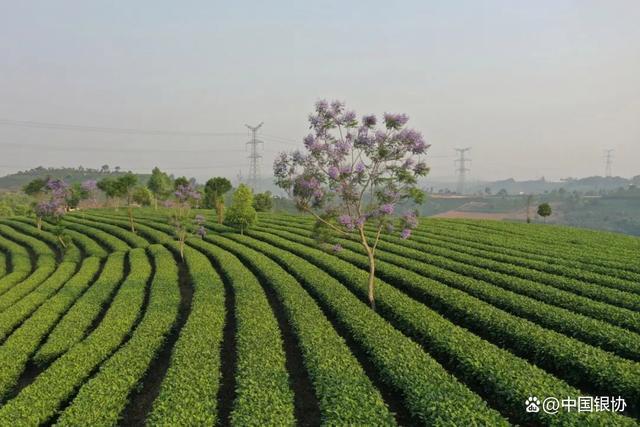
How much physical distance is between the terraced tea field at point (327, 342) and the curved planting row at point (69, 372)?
52 mm

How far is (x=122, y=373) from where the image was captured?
10.6 meters

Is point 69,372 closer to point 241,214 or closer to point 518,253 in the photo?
point 518,253

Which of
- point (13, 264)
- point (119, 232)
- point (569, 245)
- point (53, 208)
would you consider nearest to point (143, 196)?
point (119, 232)

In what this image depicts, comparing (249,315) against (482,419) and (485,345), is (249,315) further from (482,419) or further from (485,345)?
(482,419)

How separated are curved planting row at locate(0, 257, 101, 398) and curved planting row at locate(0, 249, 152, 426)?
4.38 ft

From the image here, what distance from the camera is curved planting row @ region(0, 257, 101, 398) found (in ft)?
39.0

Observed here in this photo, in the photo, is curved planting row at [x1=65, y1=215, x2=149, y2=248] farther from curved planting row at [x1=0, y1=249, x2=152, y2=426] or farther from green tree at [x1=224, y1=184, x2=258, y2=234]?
curved planting row at [x1=0, y1=249, x2=152, y2=426]

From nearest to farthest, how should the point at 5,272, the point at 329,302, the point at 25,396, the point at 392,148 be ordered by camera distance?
the point at 25,396
the point at 392,148
the point at 329,302
the point at 5,272

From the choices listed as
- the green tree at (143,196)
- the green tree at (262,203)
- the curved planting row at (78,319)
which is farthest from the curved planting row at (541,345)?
the green tree at (143,196)

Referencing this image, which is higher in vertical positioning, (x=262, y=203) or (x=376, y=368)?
(x=262, y=203)

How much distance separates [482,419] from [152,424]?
682cm

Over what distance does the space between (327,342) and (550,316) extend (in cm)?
805

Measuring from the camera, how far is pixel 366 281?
19.0 m

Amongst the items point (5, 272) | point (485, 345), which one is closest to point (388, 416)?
point (485, 345)
